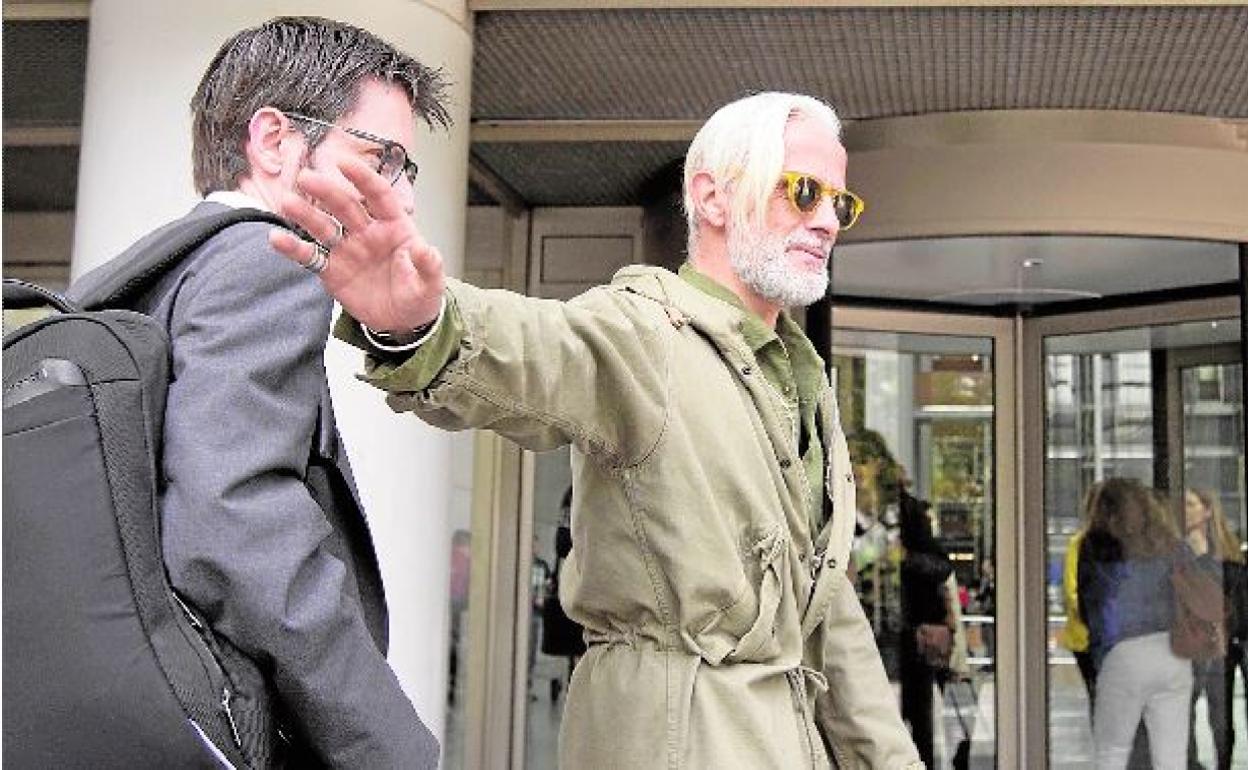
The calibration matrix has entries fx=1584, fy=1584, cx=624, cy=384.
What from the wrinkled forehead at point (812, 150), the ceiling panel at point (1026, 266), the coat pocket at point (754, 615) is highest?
the ceiling panel at point (1026, 266)

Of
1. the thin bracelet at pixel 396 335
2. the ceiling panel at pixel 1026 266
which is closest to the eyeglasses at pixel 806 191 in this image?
the thin bracelet at pixel 396 335

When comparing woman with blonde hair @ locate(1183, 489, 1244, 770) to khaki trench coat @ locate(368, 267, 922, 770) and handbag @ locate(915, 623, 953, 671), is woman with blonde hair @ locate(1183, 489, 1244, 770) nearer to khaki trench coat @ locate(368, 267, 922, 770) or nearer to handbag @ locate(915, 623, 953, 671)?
handbag @ locate(915, 623, 953, 671)

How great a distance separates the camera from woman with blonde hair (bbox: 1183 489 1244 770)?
648 centimetres

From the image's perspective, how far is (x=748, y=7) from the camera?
4609 mm

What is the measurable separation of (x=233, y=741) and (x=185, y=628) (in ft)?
0.36

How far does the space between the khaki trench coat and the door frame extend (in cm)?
501

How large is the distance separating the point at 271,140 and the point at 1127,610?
19.8 ft

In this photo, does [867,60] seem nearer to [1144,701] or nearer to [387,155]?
[1144,701]

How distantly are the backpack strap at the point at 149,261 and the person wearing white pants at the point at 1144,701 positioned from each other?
5.94 m

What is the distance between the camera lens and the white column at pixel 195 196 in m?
4.04

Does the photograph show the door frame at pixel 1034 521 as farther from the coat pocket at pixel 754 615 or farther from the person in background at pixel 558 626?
the coat pocket at pixel 754 615

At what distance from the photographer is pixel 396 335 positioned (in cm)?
142

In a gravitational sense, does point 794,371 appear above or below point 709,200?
below

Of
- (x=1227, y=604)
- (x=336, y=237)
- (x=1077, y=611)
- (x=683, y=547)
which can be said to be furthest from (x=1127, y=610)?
(x=336, y=237)
